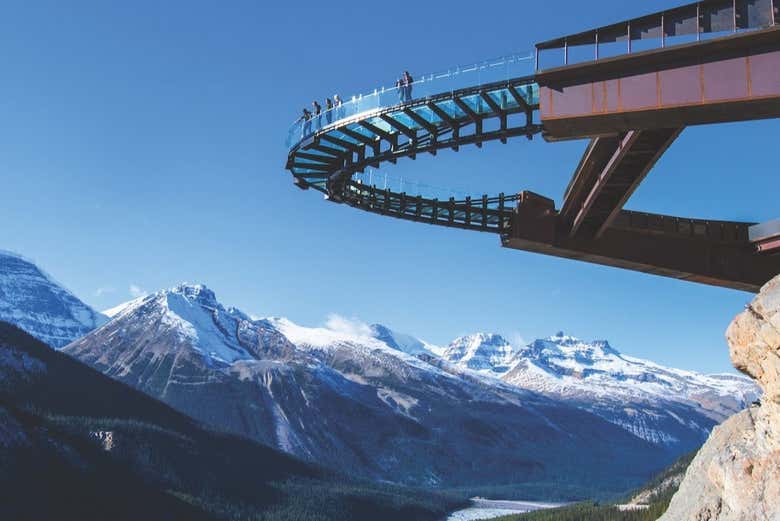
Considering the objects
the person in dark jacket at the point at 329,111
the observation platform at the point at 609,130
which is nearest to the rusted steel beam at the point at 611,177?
the observation platform at the point at 609,130

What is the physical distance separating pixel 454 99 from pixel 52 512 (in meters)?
169

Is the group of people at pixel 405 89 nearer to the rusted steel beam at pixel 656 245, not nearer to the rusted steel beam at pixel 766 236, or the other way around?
A: the rusted steel beam at pixel 656 245

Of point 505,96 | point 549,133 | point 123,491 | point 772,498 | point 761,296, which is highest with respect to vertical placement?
point 505,96

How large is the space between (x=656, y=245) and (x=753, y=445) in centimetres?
1285

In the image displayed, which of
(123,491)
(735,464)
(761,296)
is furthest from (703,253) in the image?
(123,491)

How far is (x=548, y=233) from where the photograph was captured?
3641cm

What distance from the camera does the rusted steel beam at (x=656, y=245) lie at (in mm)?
36375

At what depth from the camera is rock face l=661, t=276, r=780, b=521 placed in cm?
2447

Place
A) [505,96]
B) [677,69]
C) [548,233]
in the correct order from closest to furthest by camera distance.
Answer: [677,69] < [505,96] < [548,233]

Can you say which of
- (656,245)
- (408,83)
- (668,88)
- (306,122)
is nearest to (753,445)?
(668,88)

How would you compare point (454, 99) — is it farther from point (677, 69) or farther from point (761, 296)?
point (761, 296)

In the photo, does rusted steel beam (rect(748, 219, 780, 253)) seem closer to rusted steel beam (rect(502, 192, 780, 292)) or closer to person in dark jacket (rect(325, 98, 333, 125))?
rusted steel beam (rect(502, 192, 780, 292))

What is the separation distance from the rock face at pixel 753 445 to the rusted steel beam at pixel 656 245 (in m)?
8.64

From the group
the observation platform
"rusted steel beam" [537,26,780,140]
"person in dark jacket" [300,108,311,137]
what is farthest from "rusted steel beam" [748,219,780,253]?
"person in dark jacket" [300,108,311,137]
